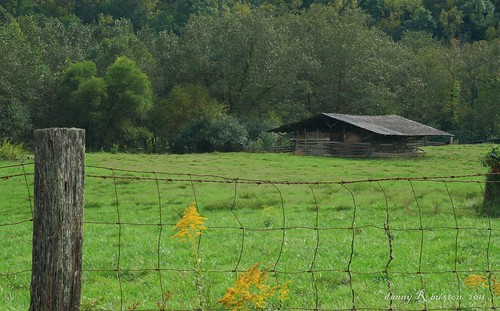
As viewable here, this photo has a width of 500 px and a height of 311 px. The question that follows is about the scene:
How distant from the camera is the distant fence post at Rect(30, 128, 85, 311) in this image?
4000 millimetres

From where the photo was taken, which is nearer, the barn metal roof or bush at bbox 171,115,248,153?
the barn metal roof

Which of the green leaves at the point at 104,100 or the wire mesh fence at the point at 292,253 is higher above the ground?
the green leaves at the point at 104,100

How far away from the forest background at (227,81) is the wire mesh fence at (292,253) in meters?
36.5

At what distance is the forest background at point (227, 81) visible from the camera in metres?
54.1

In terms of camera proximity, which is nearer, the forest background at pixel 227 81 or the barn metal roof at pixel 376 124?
the barn metal roof at pixel 376 124

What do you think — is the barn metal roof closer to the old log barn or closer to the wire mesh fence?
the old log barn

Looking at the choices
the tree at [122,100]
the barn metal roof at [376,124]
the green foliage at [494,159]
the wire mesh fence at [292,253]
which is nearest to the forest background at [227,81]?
the tree at [122,100]

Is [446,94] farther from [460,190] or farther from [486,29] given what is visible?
[460,190]

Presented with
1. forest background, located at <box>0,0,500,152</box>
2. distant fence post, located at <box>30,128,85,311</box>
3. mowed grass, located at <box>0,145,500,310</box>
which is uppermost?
forest background, located at <box>0,0,500,152</box>

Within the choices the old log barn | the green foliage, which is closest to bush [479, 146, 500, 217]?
the green foliage

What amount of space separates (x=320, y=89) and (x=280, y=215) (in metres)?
51.5

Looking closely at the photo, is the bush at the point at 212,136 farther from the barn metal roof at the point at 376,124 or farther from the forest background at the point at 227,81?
the barn metal roof at the point at 376,124

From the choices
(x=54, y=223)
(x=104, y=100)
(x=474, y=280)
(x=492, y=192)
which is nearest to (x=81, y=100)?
(x=104, y=100)

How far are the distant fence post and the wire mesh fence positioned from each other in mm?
840
